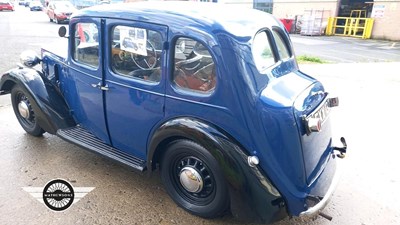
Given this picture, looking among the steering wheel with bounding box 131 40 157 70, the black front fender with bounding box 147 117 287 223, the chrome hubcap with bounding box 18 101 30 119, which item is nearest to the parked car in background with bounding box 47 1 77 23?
the chrome hubcap with bounding box 18 101 30 119

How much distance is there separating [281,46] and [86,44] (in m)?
1.98

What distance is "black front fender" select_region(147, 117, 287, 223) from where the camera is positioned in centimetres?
235

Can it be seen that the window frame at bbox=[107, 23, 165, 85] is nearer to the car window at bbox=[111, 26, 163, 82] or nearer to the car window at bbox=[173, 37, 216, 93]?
the car window at bbox=[111, 26, 163, 82]

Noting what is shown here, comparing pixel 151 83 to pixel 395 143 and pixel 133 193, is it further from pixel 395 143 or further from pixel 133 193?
pixel 395 143

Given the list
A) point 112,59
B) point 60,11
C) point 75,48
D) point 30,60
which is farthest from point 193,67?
point 60,11

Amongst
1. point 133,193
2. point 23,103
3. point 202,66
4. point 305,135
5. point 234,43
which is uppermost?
point 234,43

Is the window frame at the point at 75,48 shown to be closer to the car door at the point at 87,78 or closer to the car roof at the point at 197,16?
the car door at the point at 87,78

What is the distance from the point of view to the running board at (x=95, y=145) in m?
2.99

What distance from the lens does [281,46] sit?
307 cm

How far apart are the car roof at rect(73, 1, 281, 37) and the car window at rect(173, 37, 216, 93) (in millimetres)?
154

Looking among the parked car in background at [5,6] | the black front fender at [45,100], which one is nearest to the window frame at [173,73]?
the black front fender at [45,100]

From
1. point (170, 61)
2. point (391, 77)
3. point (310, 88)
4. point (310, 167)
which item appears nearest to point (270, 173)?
point (310, 167)

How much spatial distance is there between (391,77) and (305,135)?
25.1ft

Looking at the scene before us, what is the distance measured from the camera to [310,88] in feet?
9.01
